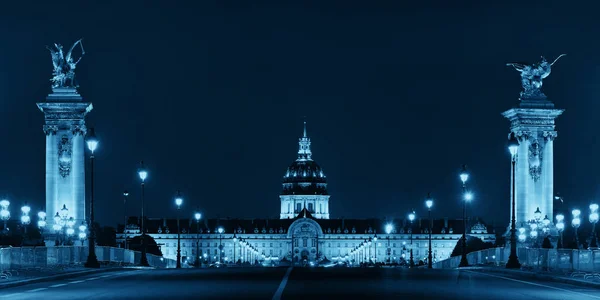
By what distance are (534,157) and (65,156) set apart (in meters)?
30.8

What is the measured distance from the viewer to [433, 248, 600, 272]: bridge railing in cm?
4028

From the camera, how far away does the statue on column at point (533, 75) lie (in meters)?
82.7

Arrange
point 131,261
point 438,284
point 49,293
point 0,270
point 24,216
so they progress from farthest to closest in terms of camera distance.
A: point 24,216 → point 131,261 → point 0,270 → point 438,284 → point 49,293

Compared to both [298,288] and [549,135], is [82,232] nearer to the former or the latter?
[549,135]

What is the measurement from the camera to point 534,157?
81312 millimetres

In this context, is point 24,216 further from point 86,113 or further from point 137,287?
point 137,287

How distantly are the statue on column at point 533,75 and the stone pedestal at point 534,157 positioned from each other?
3.50ft

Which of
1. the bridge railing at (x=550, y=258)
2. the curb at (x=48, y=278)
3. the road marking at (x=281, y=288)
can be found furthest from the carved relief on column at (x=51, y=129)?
the road marking at (x=281, y=288)

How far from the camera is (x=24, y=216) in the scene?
88312 millimetres

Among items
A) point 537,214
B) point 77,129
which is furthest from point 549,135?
point 77,129

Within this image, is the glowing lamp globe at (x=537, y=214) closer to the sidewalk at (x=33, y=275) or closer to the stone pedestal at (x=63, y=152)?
the stone pedestal at (x=63, y=152)

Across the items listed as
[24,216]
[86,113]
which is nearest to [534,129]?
[86,113]

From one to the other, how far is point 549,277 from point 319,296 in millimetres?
14394

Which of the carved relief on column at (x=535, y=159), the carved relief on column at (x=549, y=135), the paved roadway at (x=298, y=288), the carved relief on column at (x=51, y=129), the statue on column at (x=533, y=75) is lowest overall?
the paved roadway at (x=298, y=288)
